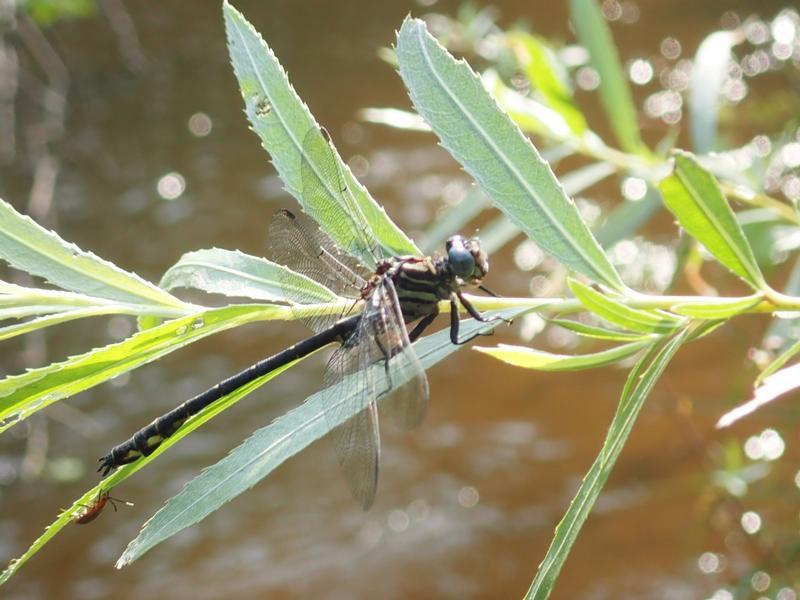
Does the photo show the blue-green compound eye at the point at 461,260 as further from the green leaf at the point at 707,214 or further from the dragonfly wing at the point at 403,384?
the green leaf at the point at 707,214

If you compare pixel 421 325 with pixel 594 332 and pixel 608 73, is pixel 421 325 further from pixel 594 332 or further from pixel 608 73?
pixel 608 73

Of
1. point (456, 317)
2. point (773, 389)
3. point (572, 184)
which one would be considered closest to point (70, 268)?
point (456, 317)

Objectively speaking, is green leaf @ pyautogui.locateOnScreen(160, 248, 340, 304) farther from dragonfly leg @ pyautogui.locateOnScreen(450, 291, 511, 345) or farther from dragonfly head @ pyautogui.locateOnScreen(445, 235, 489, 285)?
dragonfly head @ pyautogui.locateOnScreen(445, 235, 489, 285)

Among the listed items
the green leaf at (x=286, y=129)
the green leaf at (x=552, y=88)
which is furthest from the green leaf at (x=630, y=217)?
the green leaf at (x=286, y=129)

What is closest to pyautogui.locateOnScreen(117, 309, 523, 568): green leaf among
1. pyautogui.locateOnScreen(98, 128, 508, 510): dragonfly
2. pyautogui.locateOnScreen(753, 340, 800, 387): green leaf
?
pyautogui.locateOnScreen(98, 128, 508, 510): dragonfly

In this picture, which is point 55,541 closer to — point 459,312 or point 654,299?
point 459,312

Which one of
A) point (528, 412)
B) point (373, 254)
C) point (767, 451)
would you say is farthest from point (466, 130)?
point (528, 412)

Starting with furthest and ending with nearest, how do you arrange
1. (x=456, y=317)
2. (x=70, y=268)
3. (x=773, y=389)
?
(x=456, y=317) → (x=70, y=268) → (x=773, y=389)
